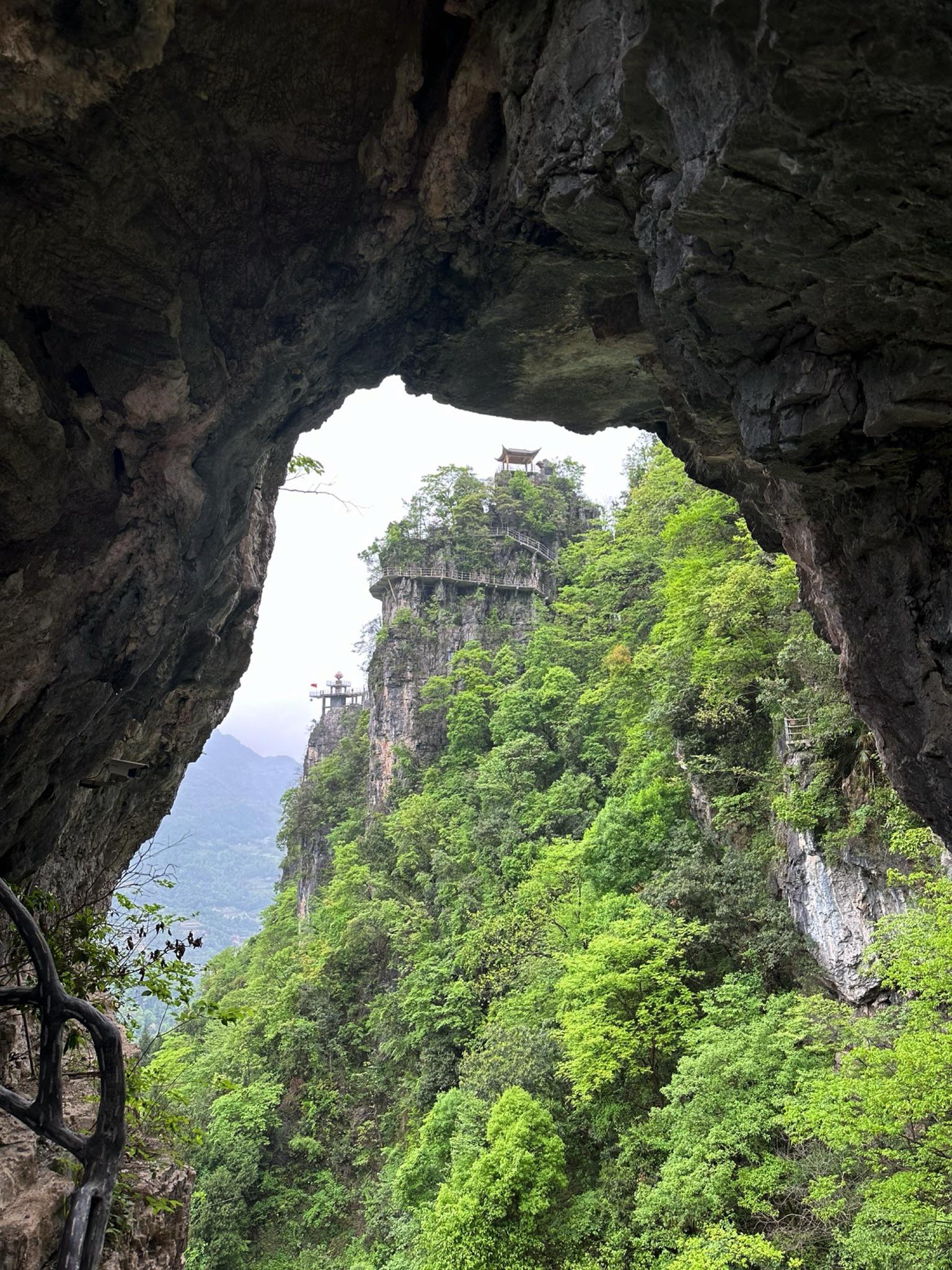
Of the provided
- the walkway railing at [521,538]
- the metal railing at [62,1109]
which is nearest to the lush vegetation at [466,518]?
the walkway railing at [521,538]

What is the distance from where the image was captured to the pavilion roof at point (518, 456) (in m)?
45.4

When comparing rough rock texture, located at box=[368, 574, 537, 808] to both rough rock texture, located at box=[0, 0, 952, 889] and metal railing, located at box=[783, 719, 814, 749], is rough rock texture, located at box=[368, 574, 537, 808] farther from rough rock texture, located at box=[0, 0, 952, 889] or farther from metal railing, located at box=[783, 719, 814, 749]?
rough rock texture, located at box=[0, 0, 952, 889]

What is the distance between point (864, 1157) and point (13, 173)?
11.4m

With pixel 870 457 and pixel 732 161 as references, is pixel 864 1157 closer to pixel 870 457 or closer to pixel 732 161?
pixel 870 457

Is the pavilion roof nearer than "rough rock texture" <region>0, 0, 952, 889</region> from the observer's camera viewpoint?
No

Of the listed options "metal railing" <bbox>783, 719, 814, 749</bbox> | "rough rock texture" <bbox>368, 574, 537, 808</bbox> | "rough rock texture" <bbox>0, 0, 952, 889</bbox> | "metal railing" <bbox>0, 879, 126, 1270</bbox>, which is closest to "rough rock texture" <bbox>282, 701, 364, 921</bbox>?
"rough rock texture" <bbox>368, 574, 537, 808</bbox>

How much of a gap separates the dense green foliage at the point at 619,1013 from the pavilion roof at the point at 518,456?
17.2m

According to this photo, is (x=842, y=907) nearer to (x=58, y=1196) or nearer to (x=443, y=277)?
(x=443, y=277)

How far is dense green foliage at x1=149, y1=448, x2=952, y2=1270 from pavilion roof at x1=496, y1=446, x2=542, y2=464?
1723 centimetres

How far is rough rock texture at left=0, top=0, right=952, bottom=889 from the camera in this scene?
350 centimetres

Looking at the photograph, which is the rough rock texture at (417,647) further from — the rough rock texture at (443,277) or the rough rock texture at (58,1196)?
the rough rock texture at (58,1196)

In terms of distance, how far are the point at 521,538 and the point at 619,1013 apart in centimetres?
2798

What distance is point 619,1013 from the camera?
12547 mm

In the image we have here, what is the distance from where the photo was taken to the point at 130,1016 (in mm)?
8227
